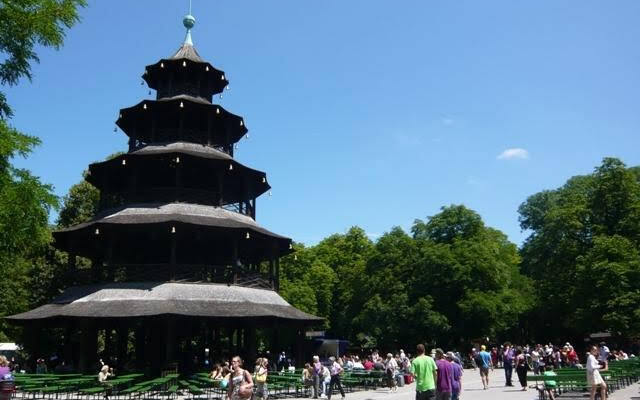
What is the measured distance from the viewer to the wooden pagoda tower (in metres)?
26.8

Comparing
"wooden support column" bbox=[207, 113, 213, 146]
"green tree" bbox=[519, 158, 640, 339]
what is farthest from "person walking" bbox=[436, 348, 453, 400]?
"green tree" bbox=[519, 158, 640, 339]

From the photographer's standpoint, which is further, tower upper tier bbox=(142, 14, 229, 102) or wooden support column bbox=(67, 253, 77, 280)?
tower upper tier bbox=(142, 14, 229, 102)

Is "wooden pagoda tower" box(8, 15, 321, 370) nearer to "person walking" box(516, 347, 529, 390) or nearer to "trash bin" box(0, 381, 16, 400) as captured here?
"person walking" box(516, 347, 529, 390)

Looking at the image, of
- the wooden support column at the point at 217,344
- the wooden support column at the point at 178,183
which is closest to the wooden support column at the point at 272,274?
the wooden support column at the point at 178,183

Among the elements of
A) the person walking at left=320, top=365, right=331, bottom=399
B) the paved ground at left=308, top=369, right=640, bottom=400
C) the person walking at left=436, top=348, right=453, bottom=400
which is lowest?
the paved ground at left=308, top=369, right=640, bottom=400

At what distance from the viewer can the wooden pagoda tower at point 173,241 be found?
1054 inches

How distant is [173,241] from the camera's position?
27.7 m

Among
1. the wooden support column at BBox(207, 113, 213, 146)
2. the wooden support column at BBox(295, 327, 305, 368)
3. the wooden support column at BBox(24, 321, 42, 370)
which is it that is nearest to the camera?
the wooden support column at BBox(24, 321, 42, 370)

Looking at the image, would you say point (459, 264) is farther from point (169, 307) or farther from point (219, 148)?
point (169, 307)

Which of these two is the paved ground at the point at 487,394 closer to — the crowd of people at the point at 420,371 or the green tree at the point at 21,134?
the crowd of people at the point at 420,371

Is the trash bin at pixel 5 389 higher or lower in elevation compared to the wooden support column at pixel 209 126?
lower

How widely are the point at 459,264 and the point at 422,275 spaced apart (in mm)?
3798

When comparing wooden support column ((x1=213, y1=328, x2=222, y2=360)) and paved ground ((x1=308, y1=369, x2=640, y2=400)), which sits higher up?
wooden support column ((x1=213, y1=328, x2=222, y2=360))

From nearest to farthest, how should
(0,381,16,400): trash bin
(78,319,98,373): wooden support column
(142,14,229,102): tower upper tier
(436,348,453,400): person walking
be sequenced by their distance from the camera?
(0,381,16,400): trash bin
(436,348,453,400): person walking
(78,319,98,373): wooden support column
(142,14,229,102): tower upper tier
